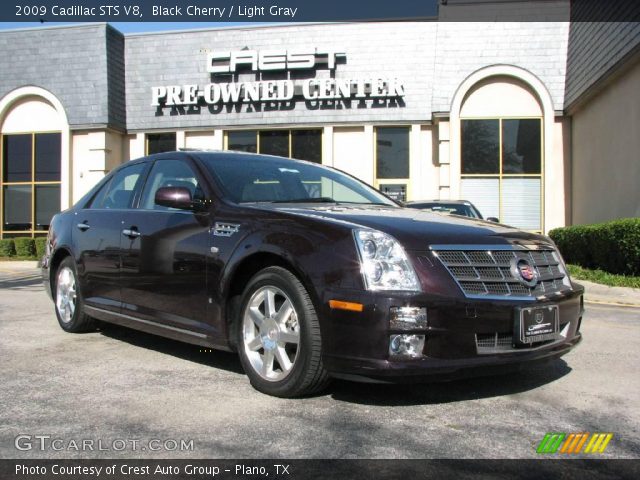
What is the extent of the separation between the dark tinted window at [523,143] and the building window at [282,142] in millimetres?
5763

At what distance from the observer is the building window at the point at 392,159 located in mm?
19406

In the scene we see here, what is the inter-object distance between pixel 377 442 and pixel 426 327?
0.67 meters

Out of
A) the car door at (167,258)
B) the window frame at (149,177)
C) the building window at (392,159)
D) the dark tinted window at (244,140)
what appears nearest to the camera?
the car door at (167,258)

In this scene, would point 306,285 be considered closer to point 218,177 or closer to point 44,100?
point 218,177

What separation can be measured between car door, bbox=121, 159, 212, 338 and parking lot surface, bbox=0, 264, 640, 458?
16.0 inches

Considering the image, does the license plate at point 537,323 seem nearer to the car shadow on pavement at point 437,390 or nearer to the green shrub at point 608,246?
the car shadow on pavement at point 437,390

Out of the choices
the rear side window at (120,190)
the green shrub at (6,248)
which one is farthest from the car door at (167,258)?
the green shrub at (6,248)

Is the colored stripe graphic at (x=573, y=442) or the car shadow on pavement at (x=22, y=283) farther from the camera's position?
the car shadow on pavement at (x=22, y=283)

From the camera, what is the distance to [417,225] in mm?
3785

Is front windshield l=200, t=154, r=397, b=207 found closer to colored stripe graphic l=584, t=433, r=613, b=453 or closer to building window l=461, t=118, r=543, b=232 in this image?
colored stripe graphic l=584, t=433, r=613, b=453

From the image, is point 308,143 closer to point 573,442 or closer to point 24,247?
point 24,247

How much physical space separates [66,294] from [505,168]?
49.5ft

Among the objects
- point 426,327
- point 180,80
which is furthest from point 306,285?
point 180,80

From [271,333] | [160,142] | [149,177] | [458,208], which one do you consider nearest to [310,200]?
[271,333]
